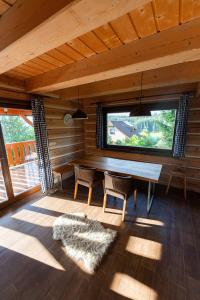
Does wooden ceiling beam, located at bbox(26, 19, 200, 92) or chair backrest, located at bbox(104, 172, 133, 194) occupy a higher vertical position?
wooden ceiling beam, located at bbox(26, 19, 200, 92)

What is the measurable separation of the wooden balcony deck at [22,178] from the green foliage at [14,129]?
95 cm

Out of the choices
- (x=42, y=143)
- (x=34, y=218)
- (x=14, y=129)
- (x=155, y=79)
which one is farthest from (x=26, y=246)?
(x=155, y=79)

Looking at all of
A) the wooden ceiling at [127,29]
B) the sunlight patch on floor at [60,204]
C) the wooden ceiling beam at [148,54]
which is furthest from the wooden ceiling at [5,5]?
the sunlight patch on floor at [60,204]

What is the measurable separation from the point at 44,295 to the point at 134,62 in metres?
2.62

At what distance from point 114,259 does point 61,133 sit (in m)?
3.14

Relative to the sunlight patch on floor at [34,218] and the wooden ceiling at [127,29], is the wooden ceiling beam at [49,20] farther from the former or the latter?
the sunlight patch on floor at [34,218]

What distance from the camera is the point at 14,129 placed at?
3139mm

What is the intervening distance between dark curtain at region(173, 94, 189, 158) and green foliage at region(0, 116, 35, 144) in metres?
3.51

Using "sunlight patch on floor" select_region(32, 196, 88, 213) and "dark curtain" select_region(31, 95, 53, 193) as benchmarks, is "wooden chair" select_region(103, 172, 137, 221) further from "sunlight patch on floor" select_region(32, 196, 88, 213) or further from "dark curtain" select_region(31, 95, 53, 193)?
"dark curtain" select_region(31, 95, 53, 193)

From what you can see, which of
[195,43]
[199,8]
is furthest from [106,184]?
[199,8]

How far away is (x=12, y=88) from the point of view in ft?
8.48

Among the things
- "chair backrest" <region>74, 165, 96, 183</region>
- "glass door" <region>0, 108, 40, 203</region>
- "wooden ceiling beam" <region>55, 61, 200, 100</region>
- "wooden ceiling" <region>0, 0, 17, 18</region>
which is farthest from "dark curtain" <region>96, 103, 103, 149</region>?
"wooden ceiling" <region>0, 0, 17, 18</region>

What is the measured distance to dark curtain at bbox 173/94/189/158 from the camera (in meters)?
2.95

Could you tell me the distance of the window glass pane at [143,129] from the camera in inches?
134
